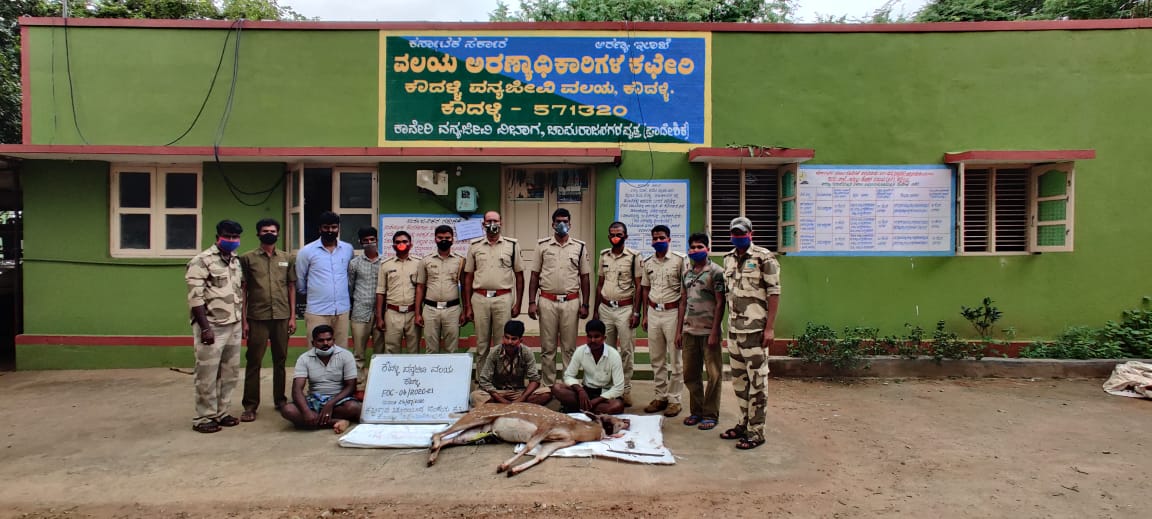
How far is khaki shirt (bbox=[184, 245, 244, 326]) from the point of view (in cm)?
493

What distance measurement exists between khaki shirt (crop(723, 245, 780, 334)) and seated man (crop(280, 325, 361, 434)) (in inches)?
127

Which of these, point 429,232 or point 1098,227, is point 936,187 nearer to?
point 1098,227

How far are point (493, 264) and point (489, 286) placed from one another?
217 mm

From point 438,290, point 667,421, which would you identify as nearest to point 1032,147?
point 667,421

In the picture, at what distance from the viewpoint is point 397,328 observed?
19.2 ft

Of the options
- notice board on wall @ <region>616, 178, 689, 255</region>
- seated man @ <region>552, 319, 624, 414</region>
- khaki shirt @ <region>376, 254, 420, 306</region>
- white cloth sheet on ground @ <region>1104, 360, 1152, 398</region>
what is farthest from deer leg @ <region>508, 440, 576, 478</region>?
white cloth sheet on ground @ <region>1104, 360, 1152, 398</region>

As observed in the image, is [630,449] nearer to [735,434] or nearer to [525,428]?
[525,428]

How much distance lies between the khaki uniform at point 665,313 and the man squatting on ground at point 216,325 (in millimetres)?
3603

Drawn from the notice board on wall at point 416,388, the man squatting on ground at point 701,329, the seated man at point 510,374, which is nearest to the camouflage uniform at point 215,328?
the notice board on wall at point 416,388

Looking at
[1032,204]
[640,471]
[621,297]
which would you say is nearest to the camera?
[640,471]

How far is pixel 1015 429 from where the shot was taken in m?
5.12

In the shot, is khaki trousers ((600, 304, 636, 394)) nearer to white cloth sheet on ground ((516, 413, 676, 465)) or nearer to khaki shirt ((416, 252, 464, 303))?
white cloth sheet on ground ((516, 413, 676, 465))

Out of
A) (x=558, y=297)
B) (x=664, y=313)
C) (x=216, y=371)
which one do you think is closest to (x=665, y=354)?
(x=664, y=313)

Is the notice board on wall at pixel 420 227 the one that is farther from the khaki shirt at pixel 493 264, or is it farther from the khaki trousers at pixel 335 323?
the khaki trousers at pixel 335 323
